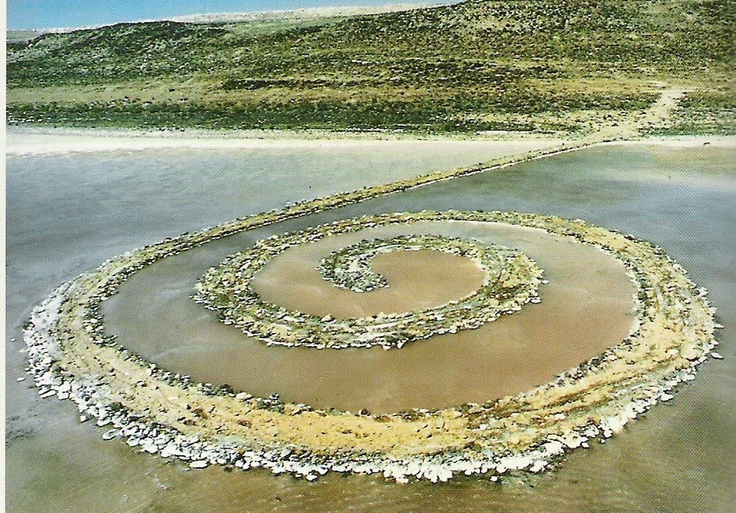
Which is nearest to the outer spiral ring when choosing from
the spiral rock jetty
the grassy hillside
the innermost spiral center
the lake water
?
the spiral rock jetty

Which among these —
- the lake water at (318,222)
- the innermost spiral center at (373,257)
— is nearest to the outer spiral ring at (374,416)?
Answer: the lake water at (318,222)

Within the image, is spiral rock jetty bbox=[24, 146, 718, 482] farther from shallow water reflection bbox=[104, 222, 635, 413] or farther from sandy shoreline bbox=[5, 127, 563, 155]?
sandy shoreline bbox=[5, 127, 563, 155]

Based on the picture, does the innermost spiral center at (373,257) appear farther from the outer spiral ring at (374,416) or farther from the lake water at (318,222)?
the outer spiral ring at (374,416)

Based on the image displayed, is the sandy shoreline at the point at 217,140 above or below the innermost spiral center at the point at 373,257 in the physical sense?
above

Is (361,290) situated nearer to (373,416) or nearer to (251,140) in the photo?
(373,416)

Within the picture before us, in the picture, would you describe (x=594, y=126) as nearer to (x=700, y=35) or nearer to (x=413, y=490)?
(x=700, y=35)

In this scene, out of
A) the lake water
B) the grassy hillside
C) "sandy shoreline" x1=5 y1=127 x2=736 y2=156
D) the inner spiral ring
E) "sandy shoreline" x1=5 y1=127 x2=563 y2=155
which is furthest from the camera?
the grassy hillside
